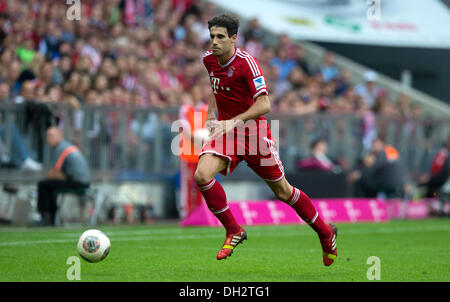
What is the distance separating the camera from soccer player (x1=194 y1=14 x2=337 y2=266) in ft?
29.2

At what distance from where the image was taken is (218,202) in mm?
9062

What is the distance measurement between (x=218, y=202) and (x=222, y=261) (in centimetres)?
84

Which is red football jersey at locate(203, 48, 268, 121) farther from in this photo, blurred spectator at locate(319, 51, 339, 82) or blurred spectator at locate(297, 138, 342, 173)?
blurred spectator at locate(319, 51, 339, 82)

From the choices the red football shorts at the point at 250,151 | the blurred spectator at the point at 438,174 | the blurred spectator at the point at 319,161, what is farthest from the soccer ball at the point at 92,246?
the blurred spectator at the point at 438,174

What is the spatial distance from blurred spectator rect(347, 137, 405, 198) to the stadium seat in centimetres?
573

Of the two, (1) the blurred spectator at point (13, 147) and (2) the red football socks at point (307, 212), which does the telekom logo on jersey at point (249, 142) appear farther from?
(1) the blurred spectator at point (13, 147)

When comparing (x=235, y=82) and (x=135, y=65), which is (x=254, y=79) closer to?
(x=235, y=82)

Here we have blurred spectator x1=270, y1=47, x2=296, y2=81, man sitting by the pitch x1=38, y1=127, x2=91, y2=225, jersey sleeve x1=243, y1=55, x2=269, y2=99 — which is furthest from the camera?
blurred spectator x1=270, y1=47, x2=296, y2=81

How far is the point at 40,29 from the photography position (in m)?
17.7

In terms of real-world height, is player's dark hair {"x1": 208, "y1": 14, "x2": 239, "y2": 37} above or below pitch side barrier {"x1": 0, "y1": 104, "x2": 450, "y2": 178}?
above

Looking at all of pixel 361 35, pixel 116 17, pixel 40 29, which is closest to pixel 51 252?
pixel 40 29

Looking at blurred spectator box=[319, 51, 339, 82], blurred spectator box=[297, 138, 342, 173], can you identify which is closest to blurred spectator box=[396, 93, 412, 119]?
blurred spectator box=[319, 51, 339, 82]

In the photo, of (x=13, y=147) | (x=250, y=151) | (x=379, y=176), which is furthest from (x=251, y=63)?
(x=379, y=176)

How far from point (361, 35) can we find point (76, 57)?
8283mm
